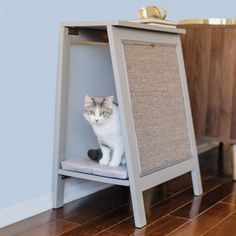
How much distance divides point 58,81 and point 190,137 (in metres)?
Result: 0.70

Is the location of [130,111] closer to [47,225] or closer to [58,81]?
[58,81]

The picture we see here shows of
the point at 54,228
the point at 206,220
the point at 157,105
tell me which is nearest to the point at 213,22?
the point at 157,105

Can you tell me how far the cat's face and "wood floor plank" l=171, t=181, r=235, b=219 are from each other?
512 mm

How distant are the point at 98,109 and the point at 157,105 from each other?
0.27m

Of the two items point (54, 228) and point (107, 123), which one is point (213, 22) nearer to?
point (107, 123)

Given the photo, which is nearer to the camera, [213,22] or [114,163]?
[114,163]

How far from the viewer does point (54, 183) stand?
1.84 metres

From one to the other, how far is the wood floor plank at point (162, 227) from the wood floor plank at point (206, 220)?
0.03 meters

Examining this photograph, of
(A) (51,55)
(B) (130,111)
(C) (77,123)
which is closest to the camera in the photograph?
(B) (130,111)

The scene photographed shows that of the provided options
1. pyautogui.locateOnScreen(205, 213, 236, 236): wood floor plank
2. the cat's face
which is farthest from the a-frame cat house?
pyautogui.locateOnScreen(205, 213, 236, 236): wood floor plank

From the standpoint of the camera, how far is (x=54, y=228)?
5.44ft

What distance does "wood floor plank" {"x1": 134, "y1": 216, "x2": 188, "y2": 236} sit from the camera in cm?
164

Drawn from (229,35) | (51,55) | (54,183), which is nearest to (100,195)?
(54,183)

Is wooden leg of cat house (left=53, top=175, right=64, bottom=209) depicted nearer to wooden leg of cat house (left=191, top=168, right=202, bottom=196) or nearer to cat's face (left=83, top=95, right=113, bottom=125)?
cat's face (left=83, top=95, right=113, bottom=125)
